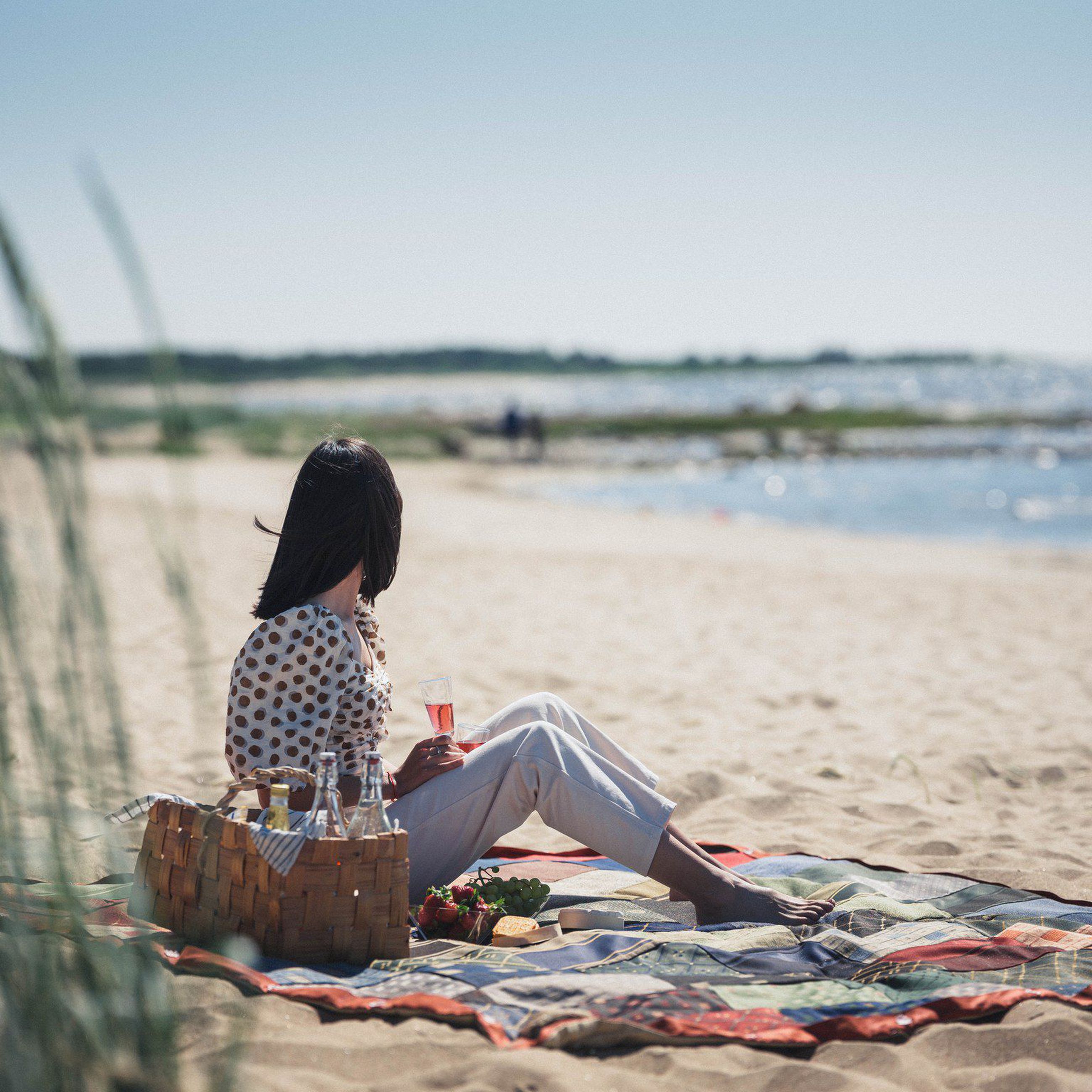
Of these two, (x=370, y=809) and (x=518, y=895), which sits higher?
(x=370, y=809)

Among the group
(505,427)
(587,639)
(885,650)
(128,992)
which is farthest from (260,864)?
(505,427)

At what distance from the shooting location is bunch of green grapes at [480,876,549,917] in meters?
2.69

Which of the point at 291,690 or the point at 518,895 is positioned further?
the point at 518,895

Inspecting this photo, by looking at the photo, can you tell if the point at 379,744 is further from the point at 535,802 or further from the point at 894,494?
the point at 894,494

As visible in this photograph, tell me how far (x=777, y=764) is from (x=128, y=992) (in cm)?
331

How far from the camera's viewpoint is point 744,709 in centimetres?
524

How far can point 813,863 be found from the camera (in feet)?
10.2

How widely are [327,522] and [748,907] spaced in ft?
4.40

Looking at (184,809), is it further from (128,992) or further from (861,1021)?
(861,1021)

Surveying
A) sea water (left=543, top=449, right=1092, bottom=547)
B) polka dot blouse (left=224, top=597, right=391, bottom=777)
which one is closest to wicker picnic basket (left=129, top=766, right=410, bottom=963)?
polka dot blouse (left=224, top=597, right=391, bottom=777)

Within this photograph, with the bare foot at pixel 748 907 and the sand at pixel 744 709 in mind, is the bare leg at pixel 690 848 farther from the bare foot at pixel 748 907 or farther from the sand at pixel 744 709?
the sand at pixel 744 709

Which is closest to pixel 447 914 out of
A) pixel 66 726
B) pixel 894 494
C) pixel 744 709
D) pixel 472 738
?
pixel 472 738

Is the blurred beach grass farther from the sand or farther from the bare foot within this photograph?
the bare foot

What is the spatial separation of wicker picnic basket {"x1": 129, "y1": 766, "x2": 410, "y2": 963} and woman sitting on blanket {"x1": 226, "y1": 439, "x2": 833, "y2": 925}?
0.67ft
